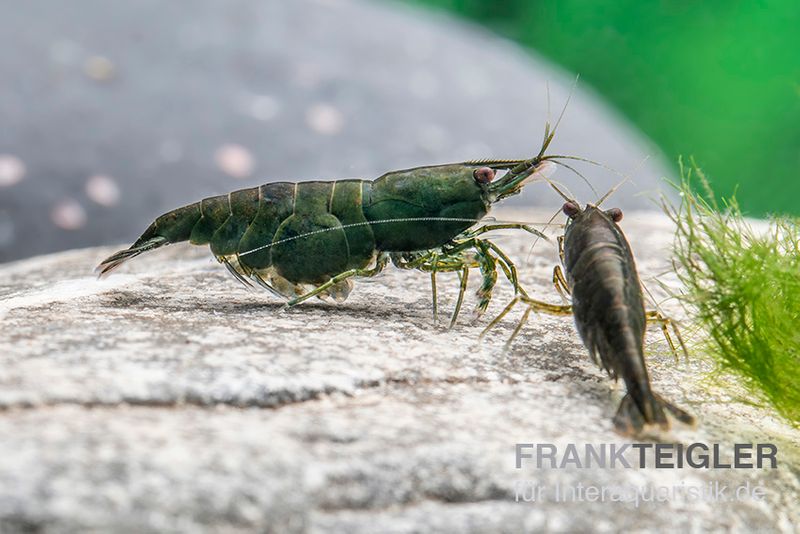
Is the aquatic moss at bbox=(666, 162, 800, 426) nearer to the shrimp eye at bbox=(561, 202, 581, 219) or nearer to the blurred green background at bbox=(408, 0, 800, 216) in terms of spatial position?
the shrimp eye at bbox=(561, 202, 581, 219)

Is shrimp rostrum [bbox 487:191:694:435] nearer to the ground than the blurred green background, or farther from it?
nearer to the ground

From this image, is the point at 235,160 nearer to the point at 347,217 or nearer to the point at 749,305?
the point at 347,217

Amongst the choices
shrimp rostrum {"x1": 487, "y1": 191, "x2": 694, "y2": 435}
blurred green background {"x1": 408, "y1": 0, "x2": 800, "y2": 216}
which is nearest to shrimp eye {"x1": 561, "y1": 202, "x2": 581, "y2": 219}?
shrimp rostrum {"x1": 487, "y1": 191, "x2": 694, "y2": 435}

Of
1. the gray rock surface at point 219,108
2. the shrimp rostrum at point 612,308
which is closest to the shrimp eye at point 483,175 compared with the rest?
the shrimp rostrum at point 612,308

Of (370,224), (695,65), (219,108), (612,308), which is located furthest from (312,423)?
(695,65)

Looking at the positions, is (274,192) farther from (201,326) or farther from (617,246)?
(617,246)

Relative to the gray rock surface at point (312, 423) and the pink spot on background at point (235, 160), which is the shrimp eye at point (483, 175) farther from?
the pink spot on background at point (235, 160)
